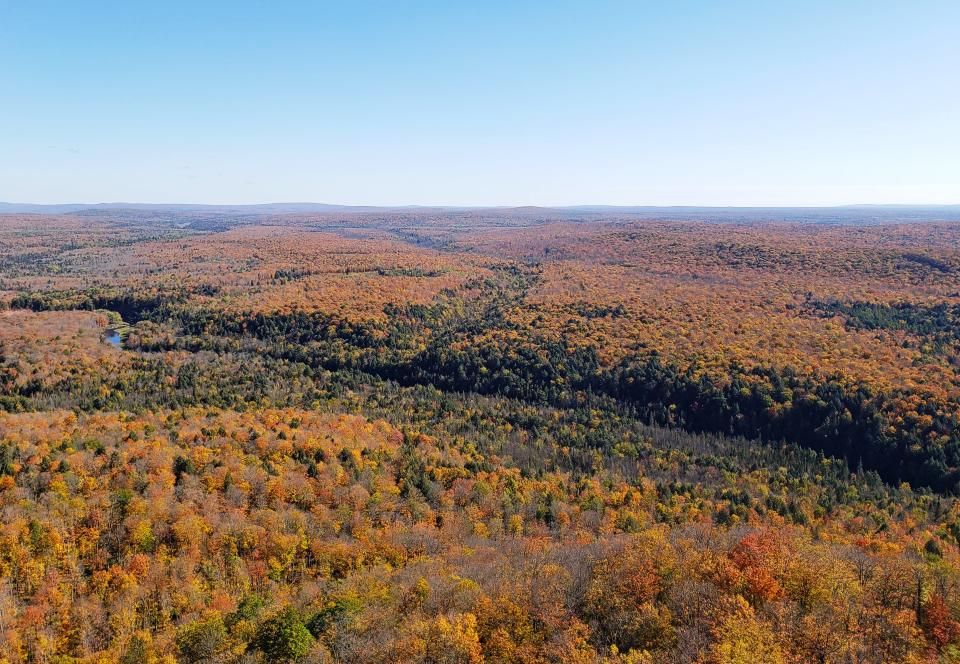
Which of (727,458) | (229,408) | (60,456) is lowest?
(727,458)

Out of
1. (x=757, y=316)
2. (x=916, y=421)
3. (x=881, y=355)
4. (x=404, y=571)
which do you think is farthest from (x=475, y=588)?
Result: (x=757, y=316)

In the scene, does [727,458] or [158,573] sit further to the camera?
[727,458]

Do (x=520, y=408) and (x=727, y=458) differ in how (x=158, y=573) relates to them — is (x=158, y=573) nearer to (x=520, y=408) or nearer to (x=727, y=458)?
(x=520, y=408)

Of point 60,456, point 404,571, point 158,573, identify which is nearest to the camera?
point 158,573

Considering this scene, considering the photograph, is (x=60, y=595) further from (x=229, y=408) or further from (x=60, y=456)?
(x=229, y=408)

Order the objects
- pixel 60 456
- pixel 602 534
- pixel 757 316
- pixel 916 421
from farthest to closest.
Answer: pixel 757 316
pixel 916 421
pixel 602 534
pixel 60 456

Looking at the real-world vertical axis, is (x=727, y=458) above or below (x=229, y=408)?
below
